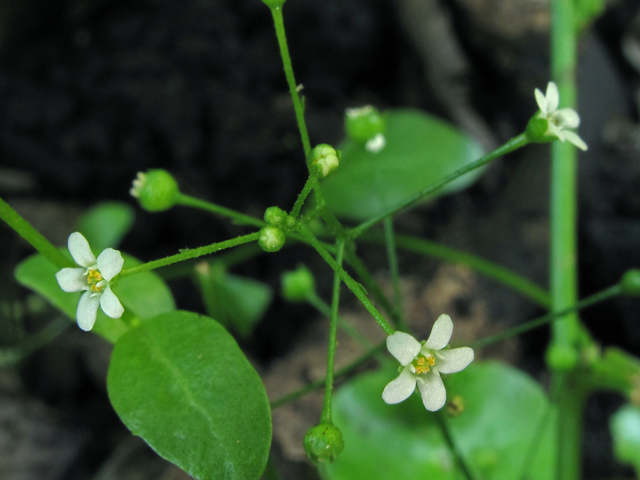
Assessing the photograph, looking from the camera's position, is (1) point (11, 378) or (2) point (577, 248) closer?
(1) point (11, 378)

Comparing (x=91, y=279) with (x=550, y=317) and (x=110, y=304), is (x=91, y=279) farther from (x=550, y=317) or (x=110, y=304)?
(x=550, y=317)

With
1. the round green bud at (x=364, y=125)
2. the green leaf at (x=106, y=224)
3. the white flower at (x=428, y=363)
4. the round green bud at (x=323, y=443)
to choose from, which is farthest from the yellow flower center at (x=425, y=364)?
the green leaf at (x=106, y=224)

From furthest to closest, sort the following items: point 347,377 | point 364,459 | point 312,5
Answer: point 312,5 < point 347,377 < point 364,459

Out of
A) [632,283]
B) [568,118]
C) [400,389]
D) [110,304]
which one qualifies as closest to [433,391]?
[400,389]

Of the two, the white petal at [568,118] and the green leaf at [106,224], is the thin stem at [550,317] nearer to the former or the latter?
the white petal at [568,118]

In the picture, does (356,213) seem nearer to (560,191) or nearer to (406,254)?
(406,254)

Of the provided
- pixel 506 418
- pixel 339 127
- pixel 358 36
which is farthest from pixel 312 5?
pixel 506 418

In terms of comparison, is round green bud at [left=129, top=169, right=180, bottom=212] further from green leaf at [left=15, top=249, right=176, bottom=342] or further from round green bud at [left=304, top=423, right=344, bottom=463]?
round green bud at [left=304, top=423, right=344, bottom=463]
